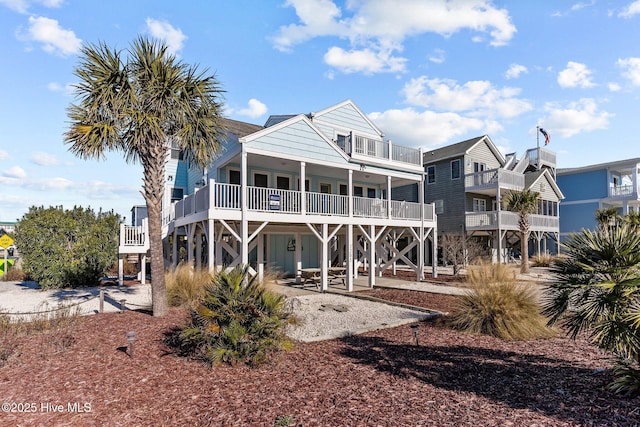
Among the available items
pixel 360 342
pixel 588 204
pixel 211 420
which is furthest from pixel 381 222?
pixel 588 204

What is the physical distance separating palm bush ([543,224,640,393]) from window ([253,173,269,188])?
12.8m

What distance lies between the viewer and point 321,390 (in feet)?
15.4

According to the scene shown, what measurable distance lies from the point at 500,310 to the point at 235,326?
18.2 ft

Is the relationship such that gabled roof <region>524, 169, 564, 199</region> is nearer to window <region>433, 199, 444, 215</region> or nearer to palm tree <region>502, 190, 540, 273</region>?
window <region>433, 199, 444, 215</region>

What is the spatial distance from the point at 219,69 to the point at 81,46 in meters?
3.13

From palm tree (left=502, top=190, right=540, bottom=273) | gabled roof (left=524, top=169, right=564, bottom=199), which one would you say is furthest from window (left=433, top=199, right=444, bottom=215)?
gabled roof (left=524, top=169, right=564, bottom=199)

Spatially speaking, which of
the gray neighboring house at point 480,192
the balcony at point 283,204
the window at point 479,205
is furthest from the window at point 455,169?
the balcony at point 283,204

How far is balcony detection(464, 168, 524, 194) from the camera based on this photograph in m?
24.2

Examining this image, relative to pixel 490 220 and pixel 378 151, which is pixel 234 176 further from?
pixel 490 220

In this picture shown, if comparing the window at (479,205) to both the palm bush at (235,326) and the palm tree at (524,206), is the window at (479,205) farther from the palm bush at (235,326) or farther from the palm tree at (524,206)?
the palm bush at (235,326)

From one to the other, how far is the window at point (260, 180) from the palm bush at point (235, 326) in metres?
9.92

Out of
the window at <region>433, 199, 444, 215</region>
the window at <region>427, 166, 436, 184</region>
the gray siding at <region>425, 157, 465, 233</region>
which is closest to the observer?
the gray siding at <region>425, 157, 465, 233</region>

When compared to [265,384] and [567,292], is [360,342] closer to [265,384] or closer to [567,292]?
[265,384]

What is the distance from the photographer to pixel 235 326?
18.7 ft
